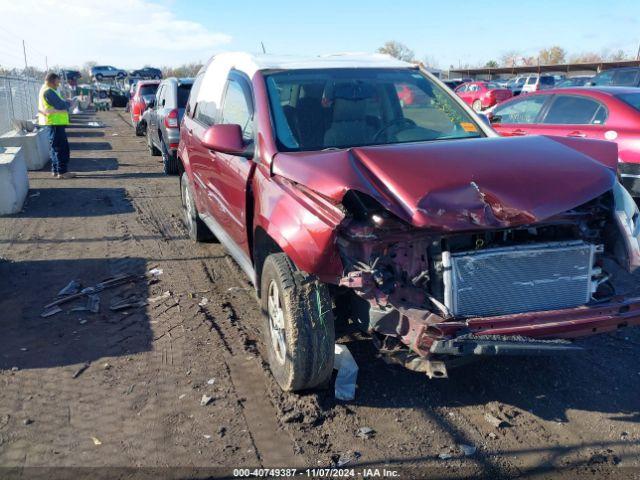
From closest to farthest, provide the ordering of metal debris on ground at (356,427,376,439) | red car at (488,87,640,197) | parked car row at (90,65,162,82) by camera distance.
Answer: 1. metal debris on ground at (356,427,376,439)
2. red car at (488,87,640,197)
3. parked car row at (90,65,162,82)

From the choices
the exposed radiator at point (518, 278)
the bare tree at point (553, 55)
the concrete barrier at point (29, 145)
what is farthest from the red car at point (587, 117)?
the bare tree at point (553, 55)

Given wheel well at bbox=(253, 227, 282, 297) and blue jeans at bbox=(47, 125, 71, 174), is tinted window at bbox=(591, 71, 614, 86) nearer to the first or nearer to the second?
blue jeans at bbox=(47, 125, 71, 174)

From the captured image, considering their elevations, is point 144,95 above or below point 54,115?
above

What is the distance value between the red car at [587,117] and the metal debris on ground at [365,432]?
4408mm

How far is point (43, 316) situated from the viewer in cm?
494

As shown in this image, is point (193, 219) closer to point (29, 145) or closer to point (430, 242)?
point (430, 242)

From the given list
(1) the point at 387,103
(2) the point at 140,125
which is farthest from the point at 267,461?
(2) the point at 140,125

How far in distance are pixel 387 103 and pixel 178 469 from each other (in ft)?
10.1

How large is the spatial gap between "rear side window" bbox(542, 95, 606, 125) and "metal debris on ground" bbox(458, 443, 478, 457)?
229 inches

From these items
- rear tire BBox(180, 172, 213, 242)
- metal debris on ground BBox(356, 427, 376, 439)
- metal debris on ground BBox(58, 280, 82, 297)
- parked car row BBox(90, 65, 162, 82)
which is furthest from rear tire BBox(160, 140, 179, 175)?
parked car row BBox(90, 65, 162, 82)

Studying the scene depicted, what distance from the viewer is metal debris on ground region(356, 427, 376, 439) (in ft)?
10.8

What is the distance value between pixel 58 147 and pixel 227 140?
8.50 meters

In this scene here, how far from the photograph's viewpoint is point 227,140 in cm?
398

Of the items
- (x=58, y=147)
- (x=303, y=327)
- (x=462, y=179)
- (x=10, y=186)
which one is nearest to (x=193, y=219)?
(x=10, y=186)
